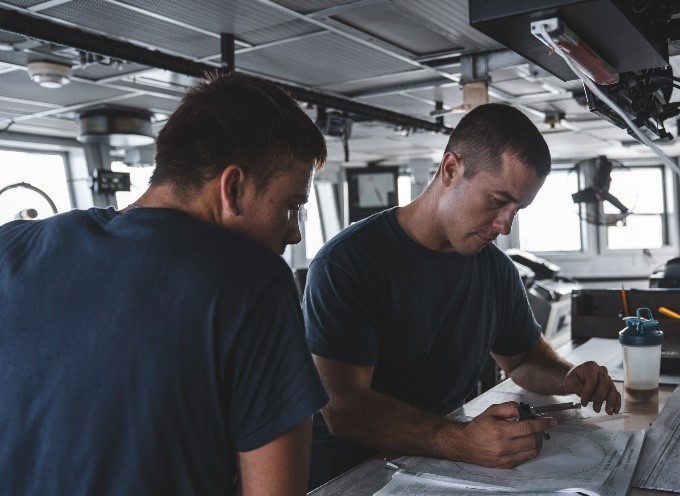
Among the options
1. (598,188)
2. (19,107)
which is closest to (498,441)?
(598,188)

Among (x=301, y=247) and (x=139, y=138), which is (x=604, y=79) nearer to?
(x=139, y=138)

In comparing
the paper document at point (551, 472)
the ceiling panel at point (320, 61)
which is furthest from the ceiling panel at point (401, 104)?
the paper document at point (551, 472)

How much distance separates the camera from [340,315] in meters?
1.54

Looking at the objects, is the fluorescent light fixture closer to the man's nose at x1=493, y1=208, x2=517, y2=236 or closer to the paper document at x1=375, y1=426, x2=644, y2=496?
the man's nose at x1=493, y1=208, x2=517, y2=236

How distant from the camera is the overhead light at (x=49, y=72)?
380cm

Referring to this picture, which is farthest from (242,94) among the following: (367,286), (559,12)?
(367,286)

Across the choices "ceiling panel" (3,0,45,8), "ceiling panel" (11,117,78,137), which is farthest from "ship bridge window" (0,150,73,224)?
"ceiling panel" (3,0,45,8)

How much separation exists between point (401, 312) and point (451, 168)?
1.26 ft

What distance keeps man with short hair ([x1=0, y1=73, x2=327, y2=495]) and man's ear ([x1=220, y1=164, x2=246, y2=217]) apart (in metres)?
0.04

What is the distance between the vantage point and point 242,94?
38.4 inches

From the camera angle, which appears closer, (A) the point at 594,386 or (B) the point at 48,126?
(A) the point at 594,386

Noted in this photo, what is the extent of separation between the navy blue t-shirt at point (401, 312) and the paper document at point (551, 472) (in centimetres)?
35

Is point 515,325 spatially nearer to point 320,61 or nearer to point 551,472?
point 551,472

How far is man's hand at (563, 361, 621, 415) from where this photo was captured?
160cm
